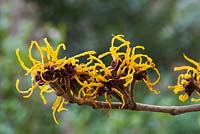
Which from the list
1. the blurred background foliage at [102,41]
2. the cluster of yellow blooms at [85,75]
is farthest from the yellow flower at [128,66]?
the blurred background foliage at [102,41]

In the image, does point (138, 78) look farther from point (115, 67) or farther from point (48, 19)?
point (48, 19)

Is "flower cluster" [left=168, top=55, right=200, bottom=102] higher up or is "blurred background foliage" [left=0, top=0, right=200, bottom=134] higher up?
"flower cluster" [left=168, top=55, right=200, bottom=102]

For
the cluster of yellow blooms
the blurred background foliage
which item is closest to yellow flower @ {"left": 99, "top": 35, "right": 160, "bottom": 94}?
the cluster of yellow blooms

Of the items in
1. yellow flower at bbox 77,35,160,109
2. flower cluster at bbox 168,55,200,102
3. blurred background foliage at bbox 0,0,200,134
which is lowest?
blurred background foliage at bbox 0,0,200,134

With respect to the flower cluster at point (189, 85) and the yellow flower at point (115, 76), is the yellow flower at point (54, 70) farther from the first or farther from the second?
the flower cluster at point (189, 85)

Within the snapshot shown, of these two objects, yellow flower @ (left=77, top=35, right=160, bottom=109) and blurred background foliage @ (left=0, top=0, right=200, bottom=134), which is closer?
yellow flower @ (left=77, top=35, right=160, bottom=109)

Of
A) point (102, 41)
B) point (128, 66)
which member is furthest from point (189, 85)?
point (102, 41)

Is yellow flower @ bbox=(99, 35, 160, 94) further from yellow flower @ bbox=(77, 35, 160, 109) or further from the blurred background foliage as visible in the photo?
the blurred background foliage

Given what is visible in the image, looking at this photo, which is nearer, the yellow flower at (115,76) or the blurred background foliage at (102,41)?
the yellow flower at (115,76)
